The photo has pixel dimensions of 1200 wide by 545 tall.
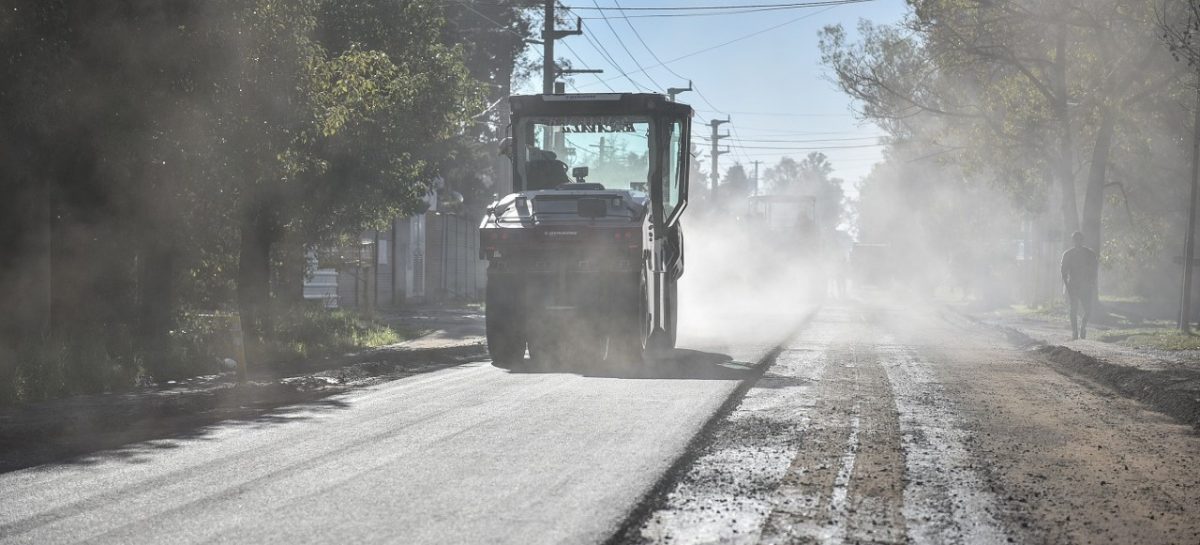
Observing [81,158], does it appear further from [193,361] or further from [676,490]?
[676,490]

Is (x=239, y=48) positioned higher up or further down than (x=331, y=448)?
higher up

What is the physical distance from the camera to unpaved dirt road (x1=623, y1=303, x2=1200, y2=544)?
6.07 metres

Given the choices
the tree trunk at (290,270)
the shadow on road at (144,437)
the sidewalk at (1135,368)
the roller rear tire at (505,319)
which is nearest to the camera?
the shadow on road at (144,437)

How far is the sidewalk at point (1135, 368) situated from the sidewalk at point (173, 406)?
26.5 ft

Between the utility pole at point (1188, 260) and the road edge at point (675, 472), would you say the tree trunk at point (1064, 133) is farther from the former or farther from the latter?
the road edge at point (675, 472)

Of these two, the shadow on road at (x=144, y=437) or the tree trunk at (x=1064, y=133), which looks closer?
the shadow on road at (x=144, y=437)

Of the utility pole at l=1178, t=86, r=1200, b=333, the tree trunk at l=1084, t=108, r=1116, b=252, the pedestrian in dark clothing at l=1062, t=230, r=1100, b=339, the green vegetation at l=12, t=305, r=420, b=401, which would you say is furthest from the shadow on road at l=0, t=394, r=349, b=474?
the tree trunk at l=1084, t=108, r=1116, b=252

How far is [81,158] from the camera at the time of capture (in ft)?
48.6

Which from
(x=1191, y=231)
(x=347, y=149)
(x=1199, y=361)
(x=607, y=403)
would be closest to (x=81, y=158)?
(x=347, y=149)

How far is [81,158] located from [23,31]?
86.9 inches

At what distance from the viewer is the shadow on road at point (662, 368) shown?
14117mm

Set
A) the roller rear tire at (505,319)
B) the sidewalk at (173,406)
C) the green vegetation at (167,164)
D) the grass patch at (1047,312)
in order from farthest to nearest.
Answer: the grass patch at (1047,312) < the roller rear tire at (505,319) < the green vegetation at (167,164) < the sidewalk at (173,406)

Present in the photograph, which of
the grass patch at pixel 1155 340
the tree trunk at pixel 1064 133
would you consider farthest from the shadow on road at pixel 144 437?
the tree trunk at pixel 1064 133

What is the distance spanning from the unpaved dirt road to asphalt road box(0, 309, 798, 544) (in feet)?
1.41
